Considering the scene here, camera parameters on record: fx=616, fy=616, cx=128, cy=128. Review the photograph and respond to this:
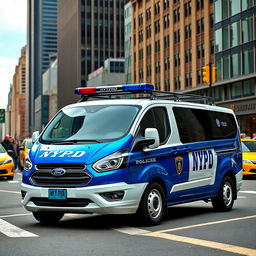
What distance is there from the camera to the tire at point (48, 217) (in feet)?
30.9

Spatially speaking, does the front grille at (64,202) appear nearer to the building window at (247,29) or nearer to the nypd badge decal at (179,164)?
the nypd badge decal at (179,164)

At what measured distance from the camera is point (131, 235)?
8047 mm

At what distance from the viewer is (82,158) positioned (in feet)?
27.7

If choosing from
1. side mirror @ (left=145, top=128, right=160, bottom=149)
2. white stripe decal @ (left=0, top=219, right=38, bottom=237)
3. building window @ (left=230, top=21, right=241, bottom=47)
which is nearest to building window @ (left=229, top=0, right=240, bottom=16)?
building window @ (left=230, top=21, right=241, bottom=47)

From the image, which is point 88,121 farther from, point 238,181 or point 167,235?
point 238,181

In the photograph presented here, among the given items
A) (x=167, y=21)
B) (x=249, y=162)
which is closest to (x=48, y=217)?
(x=249, y=162)

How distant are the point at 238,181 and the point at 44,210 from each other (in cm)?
444

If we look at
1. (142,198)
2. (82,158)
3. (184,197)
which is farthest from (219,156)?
(82,158)

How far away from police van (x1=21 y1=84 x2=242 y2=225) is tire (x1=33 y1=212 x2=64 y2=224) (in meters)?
0.02

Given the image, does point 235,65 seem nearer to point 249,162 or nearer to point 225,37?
point 225,37

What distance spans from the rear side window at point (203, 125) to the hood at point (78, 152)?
1.53 metres

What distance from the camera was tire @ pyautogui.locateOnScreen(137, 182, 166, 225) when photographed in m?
8.73

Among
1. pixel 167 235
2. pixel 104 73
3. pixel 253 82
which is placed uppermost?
pixel 104 73

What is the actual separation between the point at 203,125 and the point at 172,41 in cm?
5864
